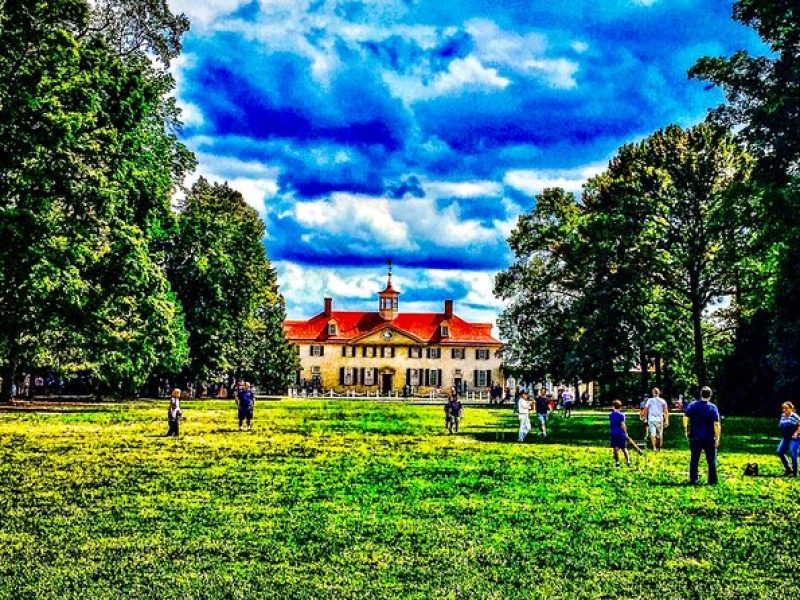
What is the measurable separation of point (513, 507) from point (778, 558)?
4.17 metres

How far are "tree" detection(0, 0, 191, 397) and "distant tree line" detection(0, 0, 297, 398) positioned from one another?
0.04 metres

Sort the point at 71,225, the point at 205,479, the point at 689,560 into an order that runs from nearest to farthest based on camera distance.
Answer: the point at 689,560, the point at 205,479, the point at 71,225

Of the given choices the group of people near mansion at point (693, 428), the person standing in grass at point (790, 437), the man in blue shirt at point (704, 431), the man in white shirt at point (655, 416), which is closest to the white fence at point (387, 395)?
the group of people near mansion at point (693, 428)

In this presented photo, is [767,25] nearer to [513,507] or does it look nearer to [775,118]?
[775,118]

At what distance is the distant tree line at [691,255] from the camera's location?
25953 millimetres

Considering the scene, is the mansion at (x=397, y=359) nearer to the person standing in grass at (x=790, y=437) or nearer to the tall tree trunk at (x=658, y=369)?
the tall tree trunk at (x=658, y=369)

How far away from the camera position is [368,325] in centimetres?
11425

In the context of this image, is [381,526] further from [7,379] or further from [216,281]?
[216,281]

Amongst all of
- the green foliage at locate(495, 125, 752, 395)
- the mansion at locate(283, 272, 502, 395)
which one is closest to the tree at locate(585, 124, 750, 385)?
the green foliage at locate(495, 125, 752, 395)

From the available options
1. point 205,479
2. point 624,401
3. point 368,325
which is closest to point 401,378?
point 368,325

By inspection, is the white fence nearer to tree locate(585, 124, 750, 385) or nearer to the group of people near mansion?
tree locate(585, 124, 750, 385)

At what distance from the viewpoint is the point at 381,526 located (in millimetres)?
11273

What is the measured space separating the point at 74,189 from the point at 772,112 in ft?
68.5

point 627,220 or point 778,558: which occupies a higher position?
point 627,220
